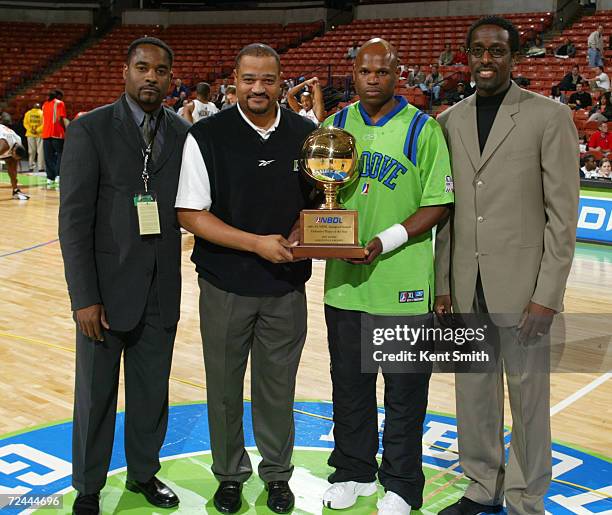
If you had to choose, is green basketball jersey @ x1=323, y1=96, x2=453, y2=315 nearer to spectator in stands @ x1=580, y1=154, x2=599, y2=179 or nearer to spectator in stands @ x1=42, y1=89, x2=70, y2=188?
spectator in stands @ x1=580, y1=154, x2=599, y2=179

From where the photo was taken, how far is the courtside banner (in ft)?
27.7

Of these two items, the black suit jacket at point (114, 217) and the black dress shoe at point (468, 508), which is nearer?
the black suit jacket at point (114, 217)

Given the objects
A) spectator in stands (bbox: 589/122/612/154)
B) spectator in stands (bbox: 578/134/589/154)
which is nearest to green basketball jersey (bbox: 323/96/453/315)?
spectator in stands (bbox: 589/122/612/154)

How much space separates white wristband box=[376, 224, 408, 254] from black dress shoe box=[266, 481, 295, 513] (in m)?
0.99

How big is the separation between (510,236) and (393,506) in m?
1.04

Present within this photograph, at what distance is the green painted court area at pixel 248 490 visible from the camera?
9.70ft

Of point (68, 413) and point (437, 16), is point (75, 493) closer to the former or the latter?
point (68, 413)

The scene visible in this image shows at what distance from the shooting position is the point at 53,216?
1003 cm

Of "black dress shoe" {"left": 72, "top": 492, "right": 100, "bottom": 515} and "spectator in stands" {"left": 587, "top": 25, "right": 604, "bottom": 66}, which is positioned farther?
"spectator in stands" {"left": 587, "top": 25, "right": 604, "bottom": 66}

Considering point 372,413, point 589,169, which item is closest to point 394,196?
point 372,413

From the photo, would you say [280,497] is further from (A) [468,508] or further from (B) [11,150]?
(B) [11,150]

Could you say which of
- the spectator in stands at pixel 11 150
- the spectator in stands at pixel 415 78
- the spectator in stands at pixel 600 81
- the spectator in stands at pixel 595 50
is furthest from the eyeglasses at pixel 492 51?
the spectator in stands at pixel 415 78

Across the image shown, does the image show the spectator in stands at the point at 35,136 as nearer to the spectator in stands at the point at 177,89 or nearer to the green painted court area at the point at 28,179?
the green painted court area at the point at 28,179

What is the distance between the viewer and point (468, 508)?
9.61 ft
